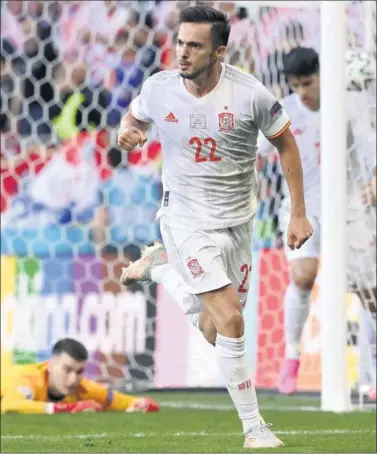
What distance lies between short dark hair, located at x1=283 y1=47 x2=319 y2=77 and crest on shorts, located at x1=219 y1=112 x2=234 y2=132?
2.75 metres

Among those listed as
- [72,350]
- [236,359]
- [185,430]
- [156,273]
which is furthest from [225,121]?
[72,350]

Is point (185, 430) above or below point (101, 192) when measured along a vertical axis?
below

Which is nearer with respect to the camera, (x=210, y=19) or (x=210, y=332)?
(x=210, y=19)

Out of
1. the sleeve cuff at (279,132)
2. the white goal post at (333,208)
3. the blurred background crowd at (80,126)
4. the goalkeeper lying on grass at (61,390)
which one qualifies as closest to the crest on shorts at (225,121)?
Result: the sleeve cuff at (279,132)

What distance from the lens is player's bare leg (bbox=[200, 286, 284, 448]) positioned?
16.3 feet

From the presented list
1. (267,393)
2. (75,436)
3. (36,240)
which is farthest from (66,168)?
(75,436)

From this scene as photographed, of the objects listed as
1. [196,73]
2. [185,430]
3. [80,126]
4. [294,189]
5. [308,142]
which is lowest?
[185,430]

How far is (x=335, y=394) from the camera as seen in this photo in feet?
25.1

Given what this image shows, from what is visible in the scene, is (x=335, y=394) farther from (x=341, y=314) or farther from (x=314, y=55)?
(x=314, y=55)

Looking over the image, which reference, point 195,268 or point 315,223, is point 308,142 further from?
point 195,268

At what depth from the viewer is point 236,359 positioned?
16.5 feet

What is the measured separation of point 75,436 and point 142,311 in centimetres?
338

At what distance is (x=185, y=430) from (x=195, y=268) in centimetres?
170

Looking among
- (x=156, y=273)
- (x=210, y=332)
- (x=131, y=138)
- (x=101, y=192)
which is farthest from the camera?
(x=101, y=192)
